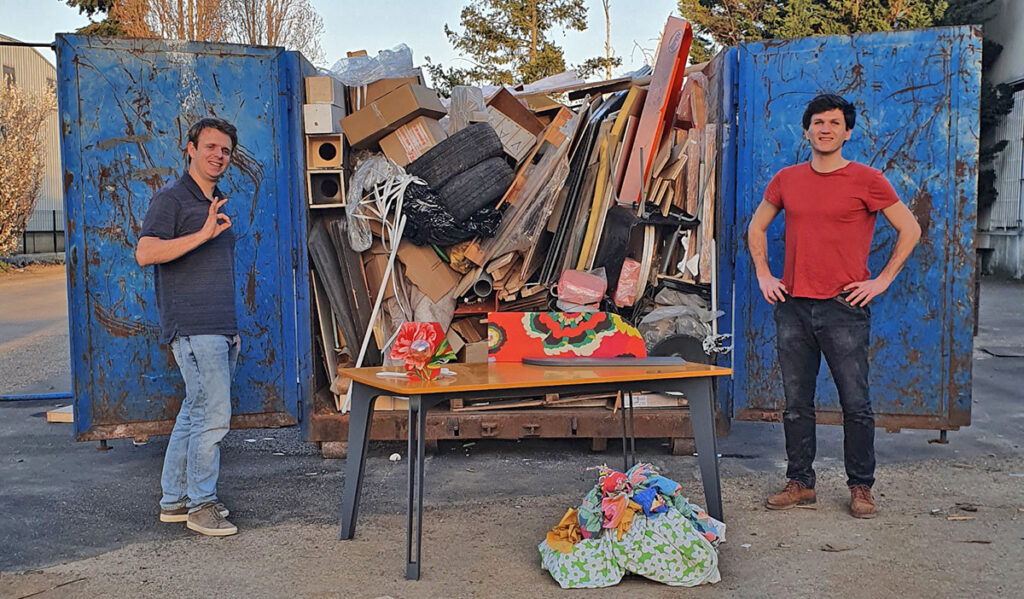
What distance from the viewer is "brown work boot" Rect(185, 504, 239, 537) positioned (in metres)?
4.52

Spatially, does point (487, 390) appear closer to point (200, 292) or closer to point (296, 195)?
point (200, 292)

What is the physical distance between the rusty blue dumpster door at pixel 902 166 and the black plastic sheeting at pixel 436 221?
1.53 meters

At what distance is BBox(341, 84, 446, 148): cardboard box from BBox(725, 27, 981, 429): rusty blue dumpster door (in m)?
1.99

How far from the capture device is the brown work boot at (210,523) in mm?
4516

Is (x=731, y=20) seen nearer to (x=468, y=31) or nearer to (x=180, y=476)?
(x=468, y=31)

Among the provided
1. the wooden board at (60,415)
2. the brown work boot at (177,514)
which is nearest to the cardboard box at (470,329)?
the brown work boot at (177,514)

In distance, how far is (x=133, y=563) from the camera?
4.15m

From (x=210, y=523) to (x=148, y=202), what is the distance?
2052mm

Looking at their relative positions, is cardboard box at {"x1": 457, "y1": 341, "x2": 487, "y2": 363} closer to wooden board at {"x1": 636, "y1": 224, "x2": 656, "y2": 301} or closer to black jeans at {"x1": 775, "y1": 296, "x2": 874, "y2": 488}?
wooden board at {"x1": 636, "y1": 224, "x2": 656, "y2": 301}

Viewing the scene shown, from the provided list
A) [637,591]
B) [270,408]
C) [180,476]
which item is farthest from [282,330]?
[637,591]

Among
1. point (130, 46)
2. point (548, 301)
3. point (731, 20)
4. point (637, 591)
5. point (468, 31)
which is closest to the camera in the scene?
point (637, 591)

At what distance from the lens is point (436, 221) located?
5.98 meters

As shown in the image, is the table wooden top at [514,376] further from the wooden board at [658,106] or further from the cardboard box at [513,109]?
the cardboard box at [513,109]

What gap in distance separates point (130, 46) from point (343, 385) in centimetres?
230
